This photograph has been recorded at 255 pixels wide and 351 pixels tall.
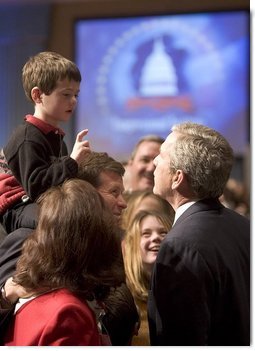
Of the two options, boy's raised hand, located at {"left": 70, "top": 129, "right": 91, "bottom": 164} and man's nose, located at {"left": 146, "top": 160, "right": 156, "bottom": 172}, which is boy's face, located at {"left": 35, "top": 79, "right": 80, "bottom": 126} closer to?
boy's raised hand, located at {"left": 70, "top": 129, "right": 91, "bottom": 164}

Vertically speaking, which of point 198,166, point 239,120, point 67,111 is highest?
point 67,111

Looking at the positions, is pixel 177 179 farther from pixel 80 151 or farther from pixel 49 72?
pixel 49 72

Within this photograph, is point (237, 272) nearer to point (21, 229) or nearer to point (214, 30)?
point (21, 229)

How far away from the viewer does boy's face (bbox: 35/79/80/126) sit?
1783 millimetres

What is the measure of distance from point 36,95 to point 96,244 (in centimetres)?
51

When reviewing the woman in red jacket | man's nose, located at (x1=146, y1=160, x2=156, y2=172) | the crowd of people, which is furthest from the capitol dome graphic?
the woman in red jacket

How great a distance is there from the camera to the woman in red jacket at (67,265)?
4.89 ft

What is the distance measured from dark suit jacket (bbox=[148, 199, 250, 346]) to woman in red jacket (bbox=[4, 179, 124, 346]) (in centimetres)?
21

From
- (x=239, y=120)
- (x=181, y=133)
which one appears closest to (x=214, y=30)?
(x=239, y=120)

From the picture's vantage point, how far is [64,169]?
1.71 meters

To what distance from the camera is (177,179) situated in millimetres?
1814

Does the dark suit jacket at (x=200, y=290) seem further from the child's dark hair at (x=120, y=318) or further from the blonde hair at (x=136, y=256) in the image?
the blonde hair at (x=136, y=256)

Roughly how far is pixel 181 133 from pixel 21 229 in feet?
1.68

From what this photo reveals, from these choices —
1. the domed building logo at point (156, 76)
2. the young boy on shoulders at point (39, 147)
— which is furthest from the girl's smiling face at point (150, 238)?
the domed building logo at point (156, 76)
